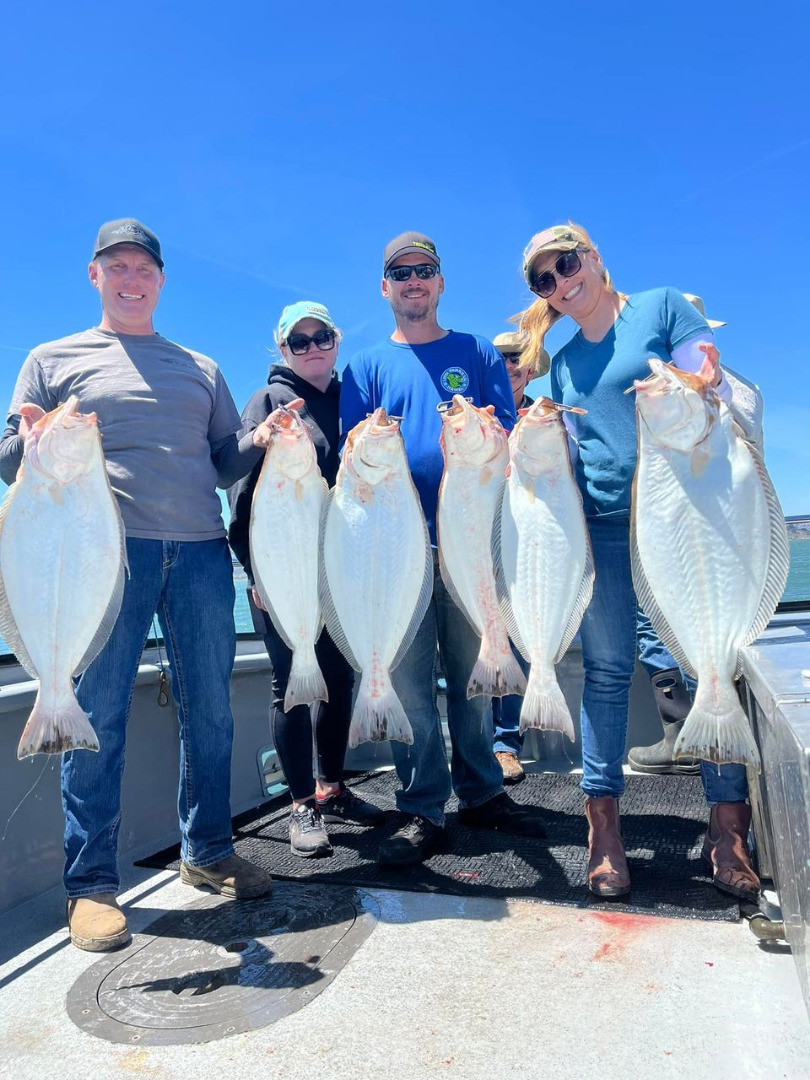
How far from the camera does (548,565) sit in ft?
9.78

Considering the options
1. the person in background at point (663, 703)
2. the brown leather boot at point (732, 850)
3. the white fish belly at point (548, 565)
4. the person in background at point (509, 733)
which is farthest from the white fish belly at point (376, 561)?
the person in background at point (663, 703)

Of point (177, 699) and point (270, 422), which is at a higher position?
point (270, 422)

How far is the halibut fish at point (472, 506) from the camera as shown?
3.13 meters

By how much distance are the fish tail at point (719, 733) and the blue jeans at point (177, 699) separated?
6.39 feet

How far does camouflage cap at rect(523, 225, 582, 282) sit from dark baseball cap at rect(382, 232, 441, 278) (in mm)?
601

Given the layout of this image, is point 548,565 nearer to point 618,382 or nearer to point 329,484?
point 618,382

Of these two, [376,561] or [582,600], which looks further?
[376,561]

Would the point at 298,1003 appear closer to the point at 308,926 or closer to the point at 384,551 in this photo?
the point at 308,926

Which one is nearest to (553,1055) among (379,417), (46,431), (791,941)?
(791,941)

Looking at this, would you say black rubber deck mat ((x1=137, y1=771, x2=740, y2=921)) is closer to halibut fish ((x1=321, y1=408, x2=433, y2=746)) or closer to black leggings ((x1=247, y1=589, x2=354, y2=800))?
black leggings ((x1=247, y1=589, x2=354, y2=800))

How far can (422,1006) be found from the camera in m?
2.43

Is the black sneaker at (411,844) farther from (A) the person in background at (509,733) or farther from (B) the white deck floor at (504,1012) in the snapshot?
(A) the person in background at (509,733)

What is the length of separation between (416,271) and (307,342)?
697 millimetres

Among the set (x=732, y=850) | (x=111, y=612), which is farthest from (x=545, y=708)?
(x=111, y=612)
